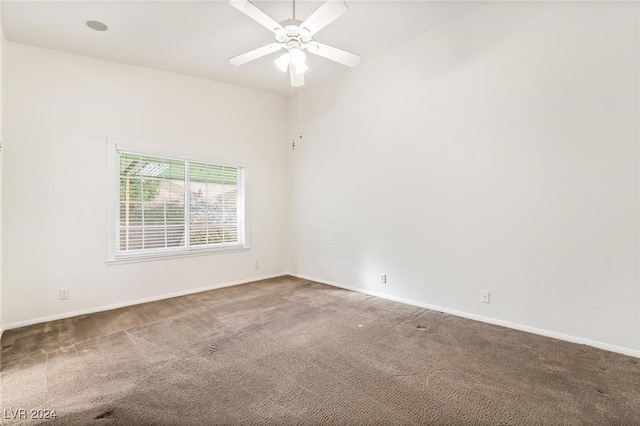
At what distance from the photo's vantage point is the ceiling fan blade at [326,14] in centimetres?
202

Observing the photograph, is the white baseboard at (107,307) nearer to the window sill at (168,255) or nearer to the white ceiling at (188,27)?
the window sill at (168,255)

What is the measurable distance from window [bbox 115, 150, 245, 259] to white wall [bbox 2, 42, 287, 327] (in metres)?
0.20

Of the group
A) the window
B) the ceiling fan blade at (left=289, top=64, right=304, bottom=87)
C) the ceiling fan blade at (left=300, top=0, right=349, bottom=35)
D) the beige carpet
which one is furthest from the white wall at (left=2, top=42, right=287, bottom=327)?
the ceiling fan blade at (left=300, top=0, right=349, bottom=35)

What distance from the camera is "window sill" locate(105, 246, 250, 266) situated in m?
3.85

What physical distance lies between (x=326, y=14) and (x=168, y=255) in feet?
11.9

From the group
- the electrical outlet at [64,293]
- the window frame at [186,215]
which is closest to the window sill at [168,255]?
the window frame at [186,215]

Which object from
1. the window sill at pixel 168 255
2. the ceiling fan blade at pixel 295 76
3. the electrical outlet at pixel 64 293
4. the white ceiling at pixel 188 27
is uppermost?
the white ceiling at pixel 188 27

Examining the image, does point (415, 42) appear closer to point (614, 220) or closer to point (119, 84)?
point (614, 220)

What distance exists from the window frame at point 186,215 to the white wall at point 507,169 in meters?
1.71

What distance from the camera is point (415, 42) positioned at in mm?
3719

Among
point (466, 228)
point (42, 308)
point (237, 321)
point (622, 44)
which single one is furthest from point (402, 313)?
point (42, 308)

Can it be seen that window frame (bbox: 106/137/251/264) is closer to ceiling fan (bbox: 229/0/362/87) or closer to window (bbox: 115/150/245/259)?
window (bbox: 115/150/245/259)

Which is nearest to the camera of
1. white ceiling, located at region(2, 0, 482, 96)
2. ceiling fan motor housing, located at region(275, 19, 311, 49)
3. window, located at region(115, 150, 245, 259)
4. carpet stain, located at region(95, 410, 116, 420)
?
Result: carpet stain, located at region(95, 410, 116, 420)

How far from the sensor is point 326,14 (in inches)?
85.0
